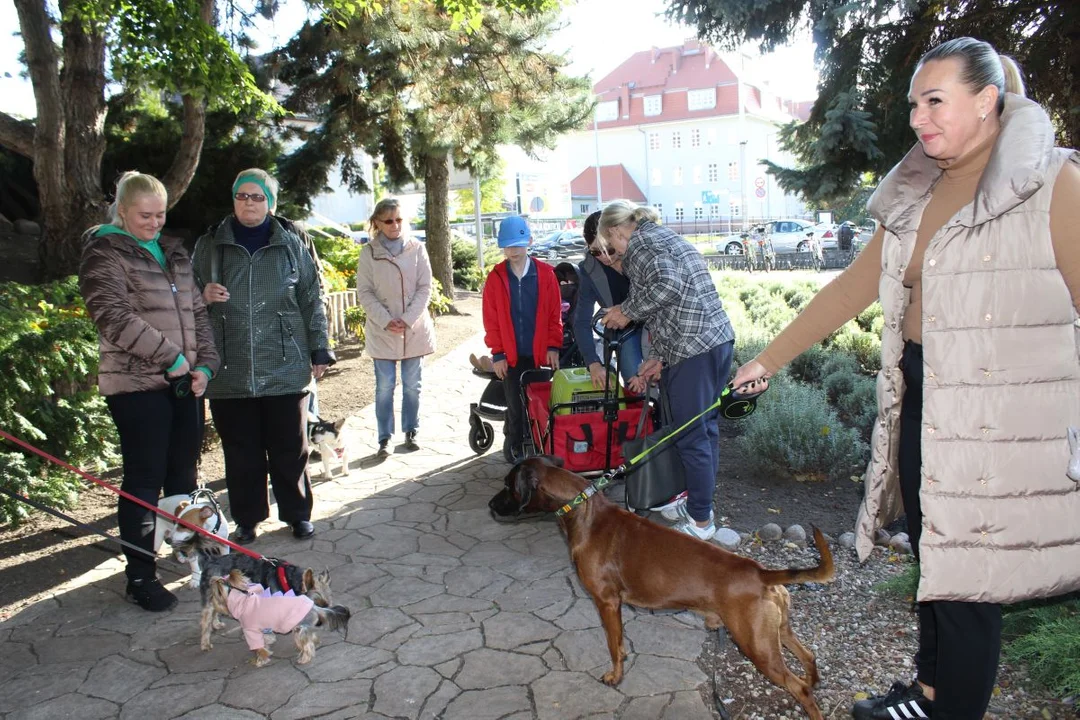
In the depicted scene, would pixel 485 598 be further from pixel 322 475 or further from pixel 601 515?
pixel 322 475

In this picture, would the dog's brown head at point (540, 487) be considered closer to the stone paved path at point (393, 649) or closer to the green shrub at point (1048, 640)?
the stone paved path at point (393, 649)

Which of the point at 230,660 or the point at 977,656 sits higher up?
the point at 977,656

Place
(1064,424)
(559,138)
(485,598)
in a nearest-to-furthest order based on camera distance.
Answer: (1064,424), (485,598), (559,138)

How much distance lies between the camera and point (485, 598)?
14.1 ft

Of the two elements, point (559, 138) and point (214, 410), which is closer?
point (214, 410)

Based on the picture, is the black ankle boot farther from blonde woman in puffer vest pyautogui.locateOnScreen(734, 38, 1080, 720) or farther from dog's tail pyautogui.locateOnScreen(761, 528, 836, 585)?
blonde woman in puffer vest pyautogui.locateOnScreen(734, 38, 1080, 720)

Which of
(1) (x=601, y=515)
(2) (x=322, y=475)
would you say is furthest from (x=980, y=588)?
(2) (x=322, y=475)

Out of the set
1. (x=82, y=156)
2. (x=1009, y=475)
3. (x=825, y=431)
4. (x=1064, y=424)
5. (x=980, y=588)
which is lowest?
(x=825, y=431)

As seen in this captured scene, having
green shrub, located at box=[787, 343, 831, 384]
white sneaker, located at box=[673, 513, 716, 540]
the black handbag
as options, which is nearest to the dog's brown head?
the black handbag

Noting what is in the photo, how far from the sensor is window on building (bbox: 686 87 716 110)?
62.9m

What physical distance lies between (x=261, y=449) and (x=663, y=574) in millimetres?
2920

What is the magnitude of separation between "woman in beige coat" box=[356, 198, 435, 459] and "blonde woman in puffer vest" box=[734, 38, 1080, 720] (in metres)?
4.87

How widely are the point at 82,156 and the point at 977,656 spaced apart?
9100 mm

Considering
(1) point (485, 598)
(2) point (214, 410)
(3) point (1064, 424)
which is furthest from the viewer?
(2) point (214, 410)
